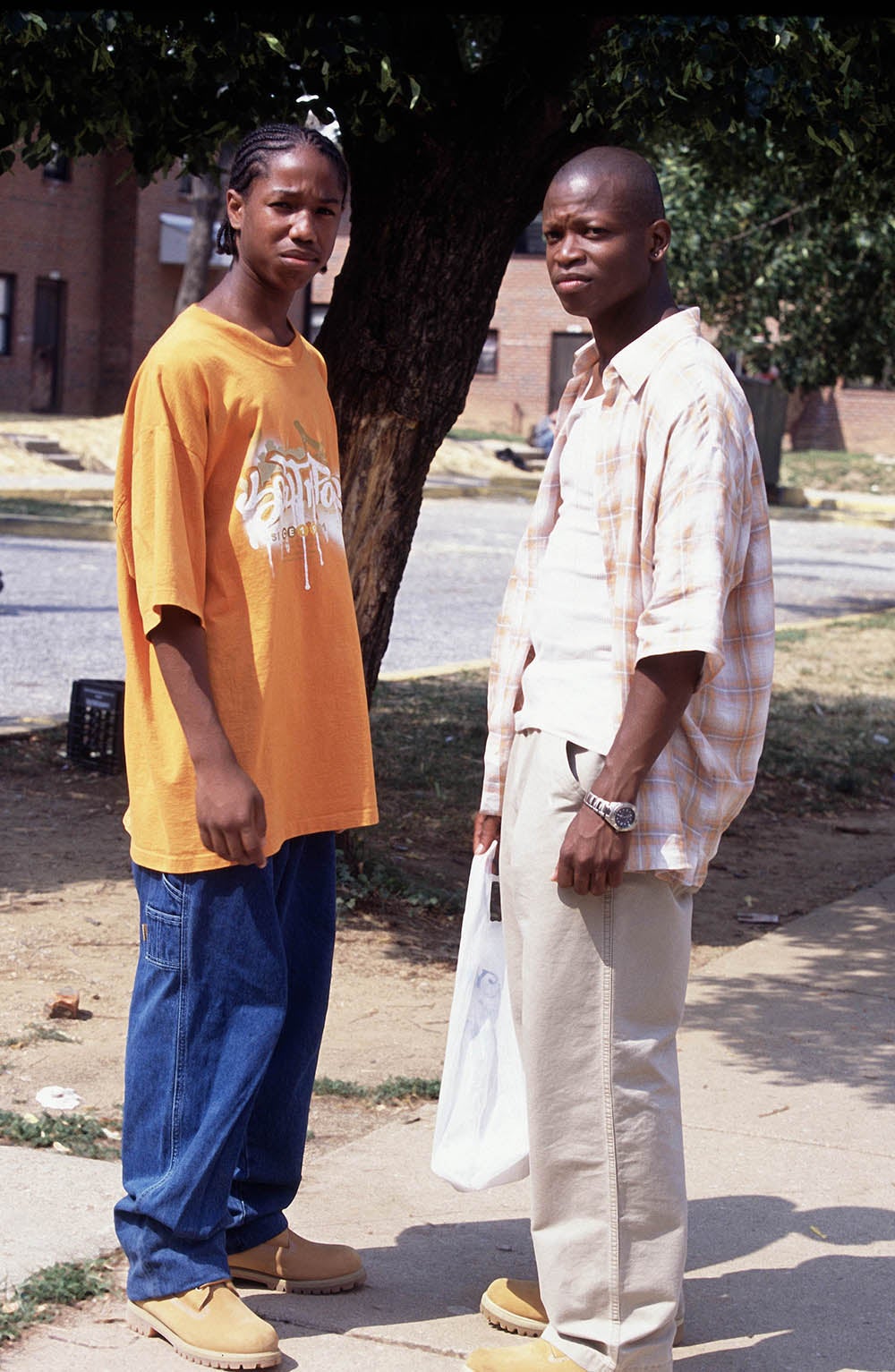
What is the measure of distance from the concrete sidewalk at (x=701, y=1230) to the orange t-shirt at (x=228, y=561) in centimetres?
91

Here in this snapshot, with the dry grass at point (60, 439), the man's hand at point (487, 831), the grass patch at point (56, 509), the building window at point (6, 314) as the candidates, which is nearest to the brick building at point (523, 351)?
the building window at point (6, 314)

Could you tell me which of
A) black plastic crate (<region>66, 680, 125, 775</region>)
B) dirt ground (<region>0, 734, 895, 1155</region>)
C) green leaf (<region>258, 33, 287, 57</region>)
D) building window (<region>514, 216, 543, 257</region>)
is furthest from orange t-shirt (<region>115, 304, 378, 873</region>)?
building window (<region>514, 216, 543, 257</region>)

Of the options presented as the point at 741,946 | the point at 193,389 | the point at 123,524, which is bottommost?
the point at 741,946

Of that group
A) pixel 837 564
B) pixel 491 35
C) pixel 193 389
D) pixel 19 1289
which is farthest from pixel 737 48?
pixel 837 564

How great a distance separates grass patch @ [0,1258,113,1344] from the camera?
10.3ft

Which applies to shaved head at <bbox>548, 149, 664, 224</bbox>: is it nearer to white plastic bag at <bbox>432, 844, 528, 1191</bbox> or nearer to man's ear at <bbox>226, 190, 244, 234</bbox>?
man's ear at <bbox>226, 190, 244, 234</bbox>

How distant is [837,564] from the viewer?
2120 centimetres

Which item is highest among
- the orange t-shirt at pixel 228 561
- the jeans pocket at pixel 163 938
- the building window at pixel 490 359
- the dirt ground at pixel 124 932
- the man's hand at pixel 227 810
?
the building window at pixel 490 359

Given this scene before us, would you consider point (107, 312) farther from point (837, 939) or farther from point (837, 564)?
point (837, 939)

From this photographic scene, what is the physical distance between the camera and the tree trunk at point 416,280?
20.1 feet

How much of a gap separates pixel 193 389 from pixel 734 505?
91 cm

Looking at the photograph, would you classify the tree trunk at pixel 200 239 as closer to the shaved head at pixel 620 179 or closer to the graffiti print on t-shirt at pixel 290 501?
the graffiti print on t-shirt at pixel 290 501

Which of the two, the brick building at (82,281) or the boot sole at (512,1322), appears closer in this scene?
the boot sole at (512,1322)

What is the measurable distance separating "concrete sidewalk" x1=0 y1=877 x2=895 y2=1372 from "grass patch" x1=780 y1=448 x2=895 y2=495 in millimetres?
29621
